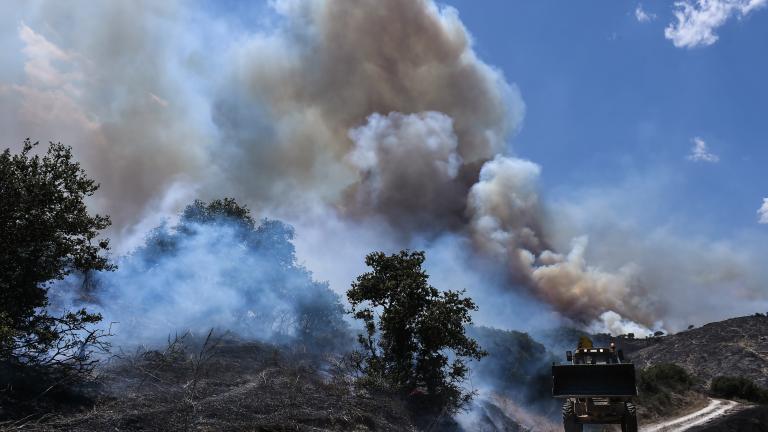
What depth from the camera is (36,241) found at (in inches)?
643

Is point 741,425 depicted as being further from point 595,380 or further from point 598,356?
point 595,380

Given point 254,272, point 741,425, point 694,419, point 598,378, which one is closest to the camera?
point 598,378

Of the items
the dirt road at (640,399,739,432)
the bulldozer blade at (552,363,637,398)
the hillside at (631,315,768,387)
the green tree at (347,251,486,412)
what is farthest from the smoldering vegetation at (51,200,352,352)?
the hillside at (631,315,768,387)

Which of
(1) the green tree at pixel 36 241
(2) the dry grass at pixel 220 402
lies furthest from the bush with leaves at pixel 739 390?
(1) the green tree at pixel 36 241

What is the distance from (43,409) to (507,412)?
3161cm

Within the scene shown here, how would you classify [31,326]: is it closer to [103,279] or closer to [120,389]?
[120,389]

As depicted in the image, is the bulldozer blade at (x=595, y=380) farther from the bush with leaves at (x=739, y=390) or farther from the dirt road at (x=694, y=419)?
the bush with leaves at (x=739, y=390)

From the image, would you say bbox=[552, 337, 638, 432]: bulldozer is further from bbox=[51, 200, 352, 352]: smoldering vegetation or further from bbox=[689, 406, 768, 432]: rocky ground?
bbox=[51, 200, 352, 352]: smoldering vegetation

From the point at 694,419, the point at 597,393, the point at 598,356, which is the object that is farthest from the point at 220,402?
the point at 694,419

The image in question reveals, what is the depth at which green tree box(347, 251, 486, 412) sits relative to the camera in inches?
948

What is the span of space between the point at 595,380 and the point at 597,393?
17.3 inches

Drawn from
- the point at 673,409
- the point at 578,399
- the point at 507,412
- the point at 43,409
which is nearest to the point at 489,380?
the point at 507,412

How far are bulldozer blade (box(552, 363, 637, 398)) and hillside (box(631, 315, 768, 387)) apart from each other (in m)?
42.2

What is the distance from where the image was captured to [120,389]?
1720 centimetres
